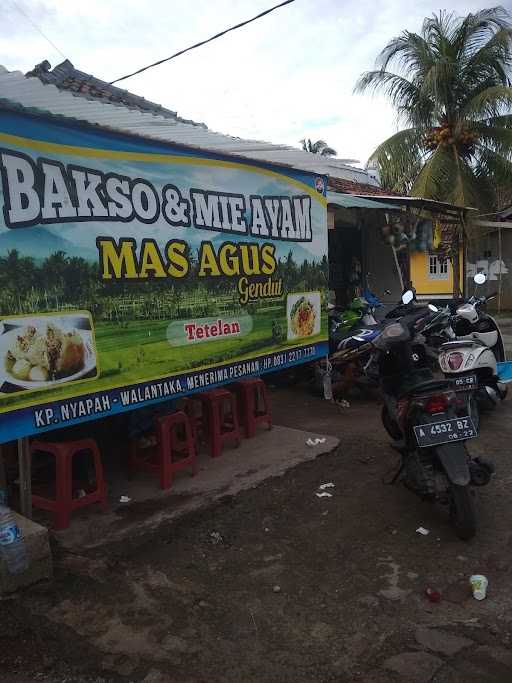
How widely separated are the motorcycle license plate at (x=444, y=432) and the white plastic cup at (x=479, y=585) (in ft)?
2.56

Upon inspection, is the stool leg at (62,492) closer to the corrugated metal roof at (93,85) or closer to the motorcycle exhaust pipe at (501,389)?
the motorcycle exhaust pipe at (501,389)

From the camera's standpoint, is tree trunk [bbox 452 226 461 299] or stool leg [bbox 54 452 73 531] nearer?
stool leg [bbox 54 452 73 531]

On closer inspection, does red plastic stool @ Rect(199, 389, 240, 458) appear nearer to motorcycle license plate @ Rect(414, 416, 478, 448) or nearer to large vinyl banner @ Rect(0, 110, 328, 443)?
large vinyl banner @ Rect(0, 110, 328, 443)

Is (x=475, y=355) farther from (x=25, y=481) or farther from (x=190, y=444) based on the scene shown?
(x=25, y=481)

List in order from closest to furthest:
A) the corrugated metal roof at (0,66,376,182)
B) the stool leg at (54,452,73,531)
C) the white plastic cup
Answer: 1. the white plastic cup
2. the corrugated metal roof at (0,66,376,182)
3. the stool leg at (54,452,73,531)

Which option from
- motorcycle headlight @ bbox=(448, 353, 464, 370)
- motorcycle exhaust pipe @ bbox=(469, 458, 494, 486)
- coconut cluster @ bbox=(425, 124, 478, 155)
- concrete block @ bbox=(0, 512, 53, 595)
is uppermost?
coconut cluster @ bbox=(425, 124, 478, 155)

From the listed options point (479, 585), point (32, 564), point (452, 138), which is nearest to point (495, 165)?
point (452, 138)

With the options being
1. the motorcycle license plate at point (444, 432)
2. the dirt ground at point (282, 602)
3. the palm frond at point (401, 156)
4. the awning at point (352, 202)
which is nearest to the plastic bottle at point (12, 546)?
the dirt ground at point (282, 602)

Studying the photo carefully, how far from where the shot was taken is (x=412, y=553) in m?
3.37

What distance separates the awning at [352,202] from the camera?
781 centimetres

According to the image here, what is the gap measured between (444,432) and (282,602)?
1.41 m

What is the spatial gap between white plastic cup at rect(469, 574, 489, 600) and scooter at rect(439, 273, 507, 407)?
1.98 m

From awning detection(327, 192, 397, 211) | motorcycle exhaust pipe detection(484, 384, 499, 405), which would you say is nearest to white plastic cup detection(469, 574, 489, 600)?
motorcycle exhaust pipe detection(484, 384, 499, 405)

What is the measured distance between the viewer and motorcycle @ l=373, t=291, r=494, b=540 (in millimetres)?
3393
